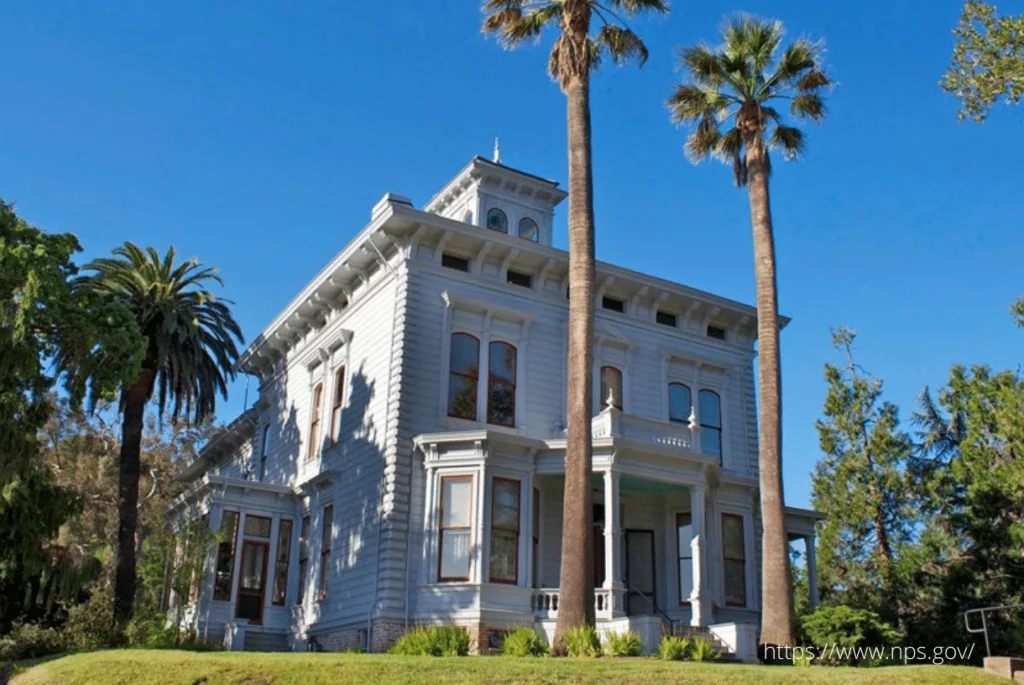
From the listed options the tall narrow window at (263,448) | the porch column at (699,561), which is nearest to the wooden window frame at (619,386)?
the porch column at (699,561)

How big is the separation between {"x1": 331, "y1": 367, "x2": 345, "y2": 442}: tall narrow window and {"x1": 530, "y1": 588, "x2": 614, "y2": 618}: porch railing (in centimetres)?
723

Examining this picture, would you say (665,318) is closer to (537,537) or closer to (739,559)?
(739,559)

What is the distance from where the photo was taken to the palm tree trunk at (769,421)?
20375 mm

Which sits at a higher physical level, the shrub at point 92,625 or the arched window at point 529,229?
the arched window at point 529,229

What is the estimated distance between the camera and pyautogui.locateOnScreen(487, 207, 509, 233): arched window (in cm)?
3114

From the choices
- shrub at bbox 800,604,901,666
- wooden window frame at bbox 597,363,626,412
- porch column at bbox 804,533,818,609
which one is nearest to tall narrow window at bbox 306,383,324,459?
wooden window frame at bbox 597,363,626,412

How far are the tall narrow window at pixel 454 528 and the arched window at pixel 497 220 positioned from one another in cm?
1027

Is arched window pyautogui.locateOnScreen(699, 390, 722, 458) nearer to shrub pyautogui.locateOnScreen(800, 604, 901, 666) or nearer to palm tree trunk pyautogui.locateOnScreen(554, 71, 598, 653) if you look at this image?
shrub pyautogui.locateOnScreen(800, 604, 901, 666)

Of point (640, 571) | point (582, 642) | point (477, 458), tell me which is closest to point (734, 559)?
point (640, 571)

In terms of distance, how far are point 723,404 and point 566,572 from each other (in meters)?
12.0

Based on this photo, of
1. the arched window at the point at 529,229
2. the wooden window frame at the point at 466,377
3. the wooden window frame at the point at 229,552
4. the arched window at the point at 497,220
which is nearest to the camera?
the wooden window frame at the point at 466,377

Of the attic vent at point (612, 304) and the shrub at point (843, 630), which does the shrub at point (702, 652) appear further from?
the attic vent at point (612, 304)

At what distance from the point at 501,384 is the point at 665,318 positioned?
6.03m

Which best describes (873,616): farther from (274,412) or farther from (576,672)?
(274,412)
